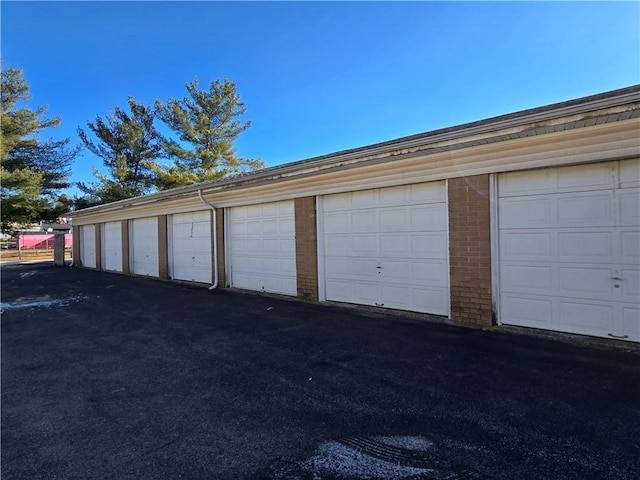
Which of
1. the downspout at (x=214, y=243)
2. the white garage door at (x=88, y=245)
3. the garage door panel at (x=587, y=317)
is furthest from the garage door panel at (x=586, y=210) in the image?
the white garage door at (x=88, y=245)

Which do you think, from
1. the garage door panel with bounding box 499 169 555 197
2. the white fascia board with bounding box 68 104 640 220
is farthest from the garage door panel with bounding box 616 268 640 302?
the white fascia board with bounding box 68 104 640 220

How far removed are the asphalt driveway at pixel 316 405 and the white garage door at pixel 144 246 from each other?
7.91 meters

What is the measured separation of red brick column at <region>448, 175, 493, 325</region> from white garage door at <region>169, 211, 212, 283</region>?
7.63m

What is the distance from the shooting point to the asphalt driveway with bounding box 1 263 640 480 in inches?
90.0

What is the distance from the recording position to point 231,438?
2.61 m

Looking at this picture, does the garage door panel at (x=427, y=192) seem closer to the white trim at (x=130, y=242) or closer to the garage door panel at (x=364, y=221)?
the garage door panel at (x=364, y=221)

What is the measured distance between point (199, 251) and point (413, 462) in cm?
1031

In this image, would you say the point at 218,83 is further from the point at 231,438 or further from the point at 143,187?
the point at 231,438

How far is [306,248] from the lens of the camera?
8.14m

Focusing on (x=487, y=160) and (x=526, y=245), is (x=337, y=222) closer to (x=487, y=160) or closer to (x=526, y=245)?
(x=487, y=160)

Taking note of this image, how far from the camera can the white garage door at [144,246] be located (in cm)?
1365

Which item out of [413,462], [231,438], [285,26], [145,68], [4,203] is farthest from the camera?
[4,203]

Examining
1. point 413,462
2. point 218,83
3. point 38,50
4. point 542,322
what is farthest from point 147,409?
point 218,83

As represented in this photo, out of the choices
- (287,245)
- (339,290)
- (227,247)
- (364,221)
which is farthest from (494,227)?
(227,247)
